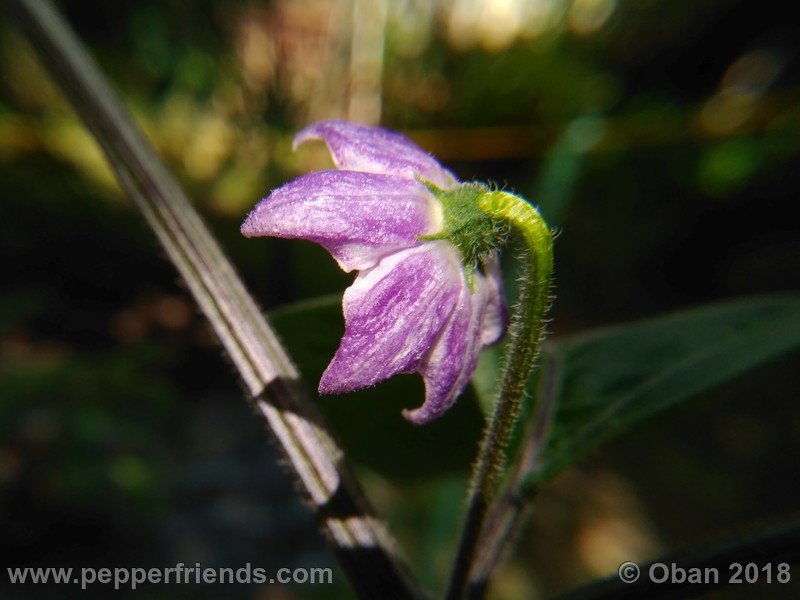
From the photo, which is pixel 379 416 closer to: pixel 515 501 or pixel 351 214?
pixel 515 501

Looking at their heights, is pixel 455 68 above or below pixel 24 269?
above

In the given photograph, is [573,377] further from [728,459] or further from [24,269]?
[24,269]

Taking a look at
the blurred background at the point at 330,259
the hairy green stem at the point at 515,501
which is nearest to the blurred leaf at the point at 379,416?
the hairy green stem at the point at 515,501

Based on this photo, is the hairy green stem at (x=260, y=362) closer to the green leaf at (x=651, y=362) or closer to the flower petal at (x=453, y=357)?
the flower petal at (x=453, y=357)

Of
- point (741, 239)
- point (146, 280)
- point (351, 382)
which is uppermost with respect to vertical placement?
point (351, 382)

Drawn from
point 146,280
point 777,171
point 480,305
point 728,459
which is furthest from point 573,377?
point 146,280

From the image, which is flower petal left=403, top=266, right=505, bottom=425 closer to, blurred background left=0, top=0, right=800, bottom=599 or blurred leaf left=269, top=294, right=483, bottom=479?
blurred leaf left=269, top=294, right=483, bottom=479

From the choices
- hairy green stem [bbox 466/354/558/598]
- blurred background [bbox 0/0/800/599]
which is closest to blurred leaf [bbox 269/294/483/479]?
hairy green stem [bbox 466/354/558/598]
